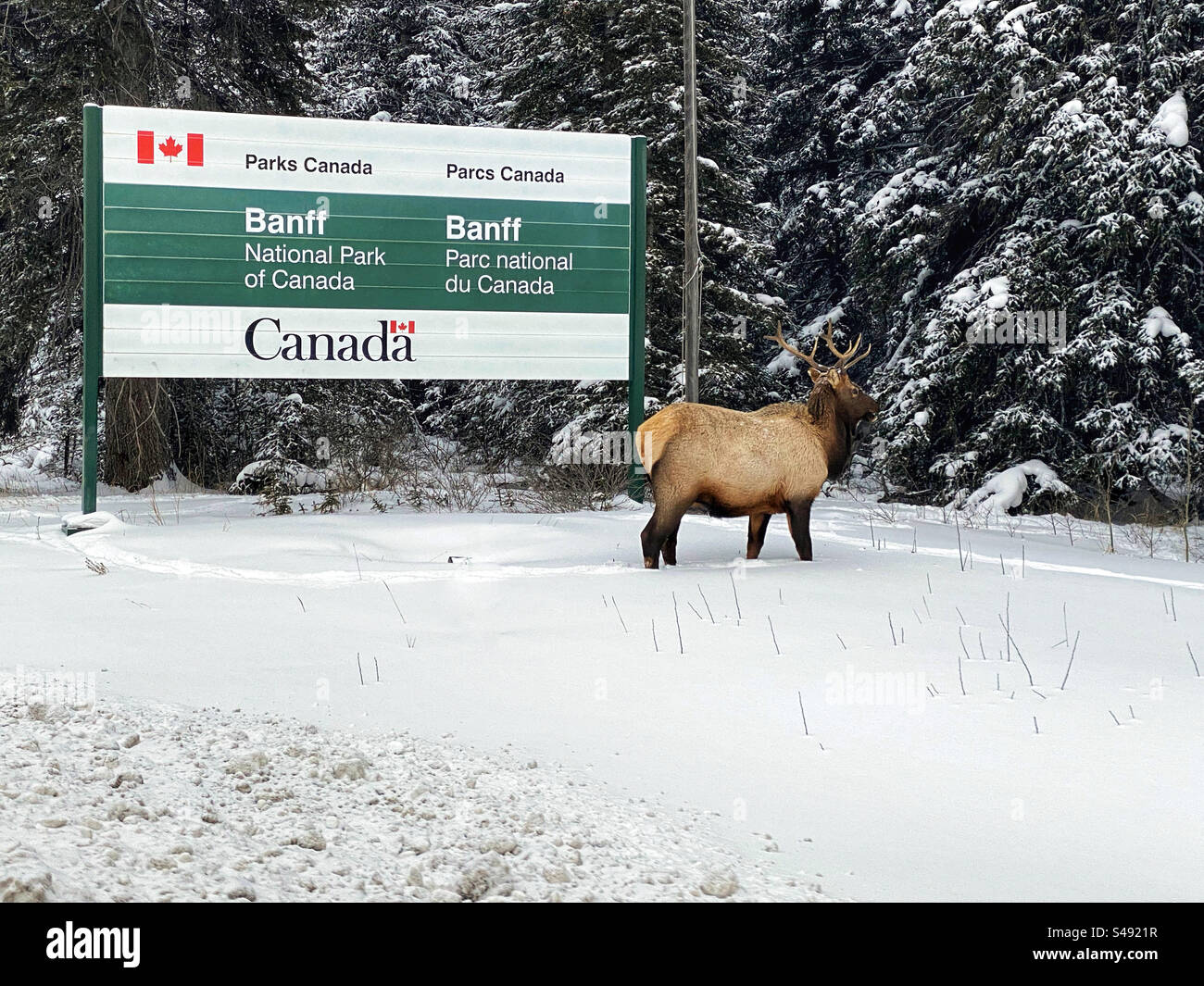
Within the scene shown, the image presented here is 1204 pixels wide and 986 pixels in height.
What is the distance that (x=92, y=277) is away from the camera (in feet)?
34.8

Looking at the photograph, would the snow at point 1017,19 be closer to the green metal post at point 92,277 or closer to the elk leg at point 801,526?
the elk leg at point 801,526

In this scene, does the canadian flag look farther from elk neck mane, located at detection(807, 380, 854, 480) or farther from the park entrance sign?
elk neck mane, located at detection(807, 380, 854, 480)

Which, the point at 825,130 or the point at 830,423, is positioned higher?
the point at 825,130

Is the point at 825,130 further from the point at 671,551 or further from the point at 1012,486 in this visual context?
the point at 671,551

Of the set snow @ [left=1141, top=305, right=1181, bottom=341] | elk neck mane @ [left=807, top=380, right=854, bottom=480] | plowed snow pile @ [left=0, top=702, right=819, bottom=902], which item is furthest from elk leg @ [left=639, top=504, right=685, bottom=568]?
snow @ [left=1141, top=305, right=1181, bottom=341]

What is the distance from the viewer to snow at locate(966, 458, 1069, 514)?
552 inches

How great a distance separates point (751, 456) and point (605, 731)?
11.6 feet

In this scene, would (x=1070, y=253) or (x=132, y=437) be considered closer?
(x=1070, y=253)

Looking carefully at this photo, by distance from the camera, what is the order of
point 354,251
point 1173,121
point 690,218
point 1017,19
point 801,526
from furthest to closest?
point 690,218, point 1017,19, point 1173,121, point 354,251, point 801,526

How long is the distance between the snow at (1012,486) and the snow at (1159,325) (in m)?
1.88

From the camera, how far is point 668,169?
17375 millimetres

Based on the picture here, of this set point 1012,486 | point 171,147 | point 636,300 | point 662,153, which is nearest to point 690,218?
point 662,153

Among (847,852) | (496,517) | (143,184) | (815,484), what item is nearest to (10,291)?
(143,184)

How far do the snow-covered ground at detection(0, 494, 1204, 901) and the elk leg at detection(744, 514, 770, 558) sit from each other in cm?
27
